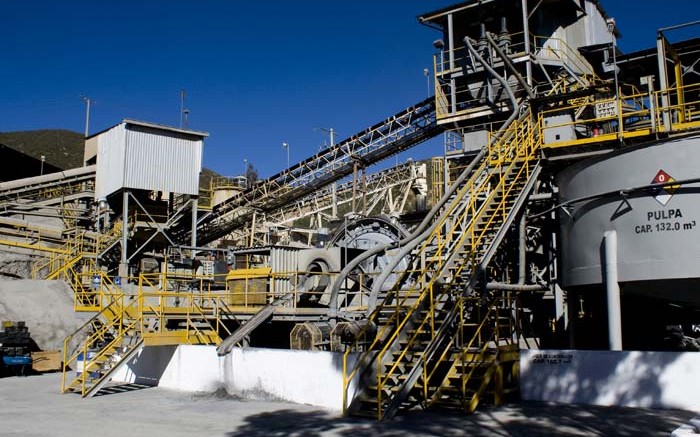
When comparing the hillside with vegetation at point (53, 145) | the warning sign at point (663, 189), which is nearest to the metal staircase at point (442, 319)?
the warning sign at point (663, 189)

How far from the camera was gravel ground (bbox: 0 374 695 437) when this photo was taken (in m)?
10.7

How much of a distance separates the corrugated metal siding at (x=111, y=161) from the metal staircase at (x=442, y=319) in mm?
19591

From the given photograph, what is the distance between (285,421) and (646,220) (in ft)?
27.8

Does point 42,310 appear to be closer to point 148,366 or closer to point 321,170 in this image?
point 148,366

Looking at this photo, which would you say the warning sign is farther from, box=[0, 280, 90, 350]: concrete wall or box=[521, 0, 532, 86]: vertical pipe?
box=[0, 280, 90, 350]: concrete wall

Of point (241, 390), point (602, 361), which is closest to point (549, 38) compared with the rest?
point (602, 361)

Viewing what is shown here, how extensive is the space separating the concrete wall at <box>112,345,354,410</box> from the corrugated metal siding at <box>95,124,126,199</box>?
636 inches

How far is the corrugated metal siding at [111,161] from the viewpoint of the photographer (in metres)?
32.1

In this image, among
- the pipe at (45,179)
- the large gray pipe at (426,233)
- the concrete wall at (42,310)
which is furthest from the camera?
the pipe at (45,179)

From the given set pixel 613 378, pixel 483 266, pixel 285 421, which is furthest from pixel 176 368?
pixel 613 378

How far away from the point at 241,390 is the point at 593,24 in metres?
19.5

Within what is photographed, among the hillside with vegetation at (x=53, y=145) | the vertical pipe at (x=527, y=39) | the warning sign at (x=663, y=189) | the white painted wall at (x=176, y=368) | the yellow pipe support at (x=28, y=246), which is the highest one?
the hillside with vegetation at (x=53, y=145)

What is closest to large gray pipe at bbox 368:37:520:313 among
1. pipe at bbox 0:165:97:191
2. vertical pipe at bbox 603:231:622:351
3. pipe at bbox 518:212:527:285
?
pipe at bbox 518:212:527:285

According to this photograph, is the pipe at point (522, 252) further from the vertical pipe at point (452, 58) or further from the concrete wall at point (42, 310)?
the concrete wall at point (42, 310)
